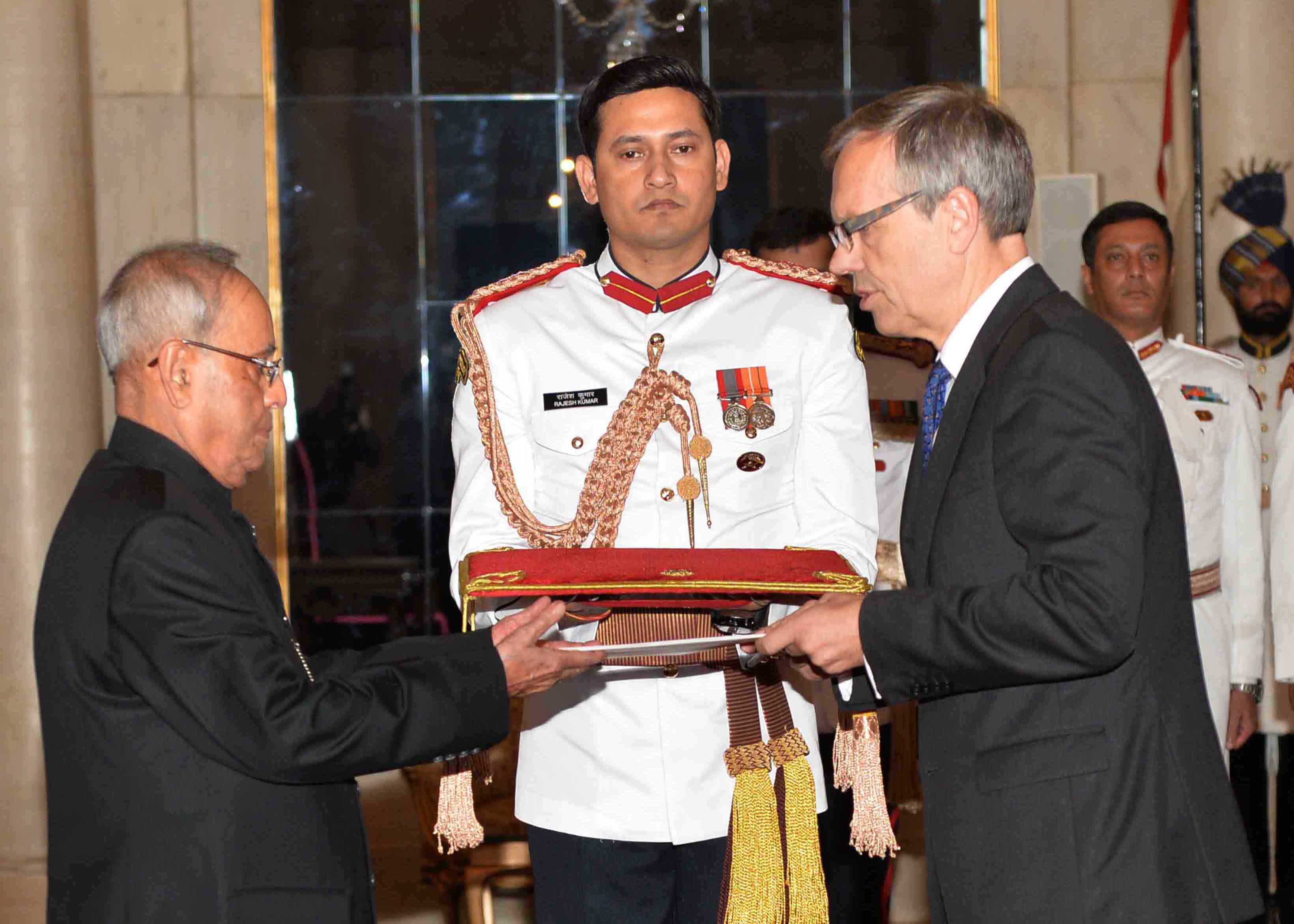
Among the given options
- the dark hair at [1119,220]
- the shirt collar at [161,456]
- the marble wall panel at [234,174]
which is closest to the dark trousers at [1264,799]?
the dark hair at [1119,220]

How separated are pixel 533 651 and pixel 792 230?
1986 millimetres

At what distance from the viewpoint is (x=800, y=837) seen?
8.22ft

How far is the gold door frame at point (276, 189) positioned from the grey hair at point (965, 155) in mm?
4165

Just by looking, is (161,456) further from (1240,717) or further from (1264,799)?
(1264,799)

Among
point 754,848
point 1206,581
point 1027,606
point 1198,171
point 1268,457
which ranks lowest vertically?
point 754,848

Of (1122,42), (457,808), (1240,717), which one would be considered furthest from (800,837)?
(1122,42)

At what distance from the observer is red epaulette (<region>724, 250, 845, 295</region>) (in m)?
2.80

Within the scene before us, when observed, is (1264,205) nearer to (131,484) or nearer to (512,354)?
(512,354)

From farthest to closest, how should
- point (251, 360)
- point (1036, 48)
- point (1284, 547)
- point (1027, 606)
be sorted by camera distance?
point (1036, 48) → point (1284, 547) → point (251, 360) → point (1027, 606)

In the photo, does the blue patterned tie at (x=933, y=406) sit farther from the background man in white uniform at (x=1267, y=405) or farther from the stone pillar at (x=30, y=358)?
the stone pillar at (x=30, y=358)

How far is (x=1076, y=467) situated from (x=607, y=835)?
3.67ft

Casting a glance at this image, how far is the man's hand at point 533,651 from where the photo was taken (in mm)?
2297

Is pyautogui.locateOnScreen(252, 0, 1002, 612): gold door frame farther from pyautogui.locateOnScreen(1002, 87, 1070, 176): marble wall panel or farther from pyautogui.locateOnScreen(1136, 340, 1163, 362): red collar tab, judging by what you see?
pyautogui.locateOnScreen(1136, 340, 1163, 362): red collar tab

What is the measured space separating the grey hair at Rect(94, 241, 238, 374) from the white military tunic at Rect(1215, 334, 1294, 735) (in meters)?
2.81
